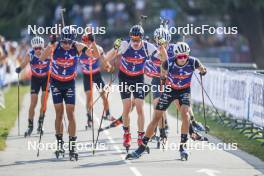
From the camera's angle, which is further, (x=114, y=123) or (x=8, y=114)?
(x=8, y=114)

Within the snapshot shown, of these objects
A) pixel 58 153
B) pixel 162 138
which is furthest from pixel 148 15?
pixel 58 153

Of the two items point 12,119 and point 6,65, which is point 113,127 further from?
point 6,65

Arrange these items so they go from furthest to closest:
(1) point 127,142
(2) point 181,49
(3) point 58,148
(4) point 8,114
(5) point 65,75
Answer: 1. (4) point 8,114
2. (1) point 127,142
3. (3) point 58,148
4. (5) point 65,75
5. (2) point 181,49

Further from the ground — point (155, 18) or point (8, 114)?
point (155, 18)

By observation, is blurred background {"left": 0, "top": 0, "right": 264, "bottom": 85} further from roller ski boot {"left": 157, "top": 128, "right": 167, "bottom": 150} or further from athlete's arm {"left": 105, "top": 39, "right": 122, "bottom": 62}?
athlete's arm {"left": 105, "top": 39, "right": 122, "bottom": 62}

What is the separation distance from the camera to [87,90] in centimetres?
2306

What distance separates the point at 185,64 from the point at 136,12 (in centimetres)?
4005

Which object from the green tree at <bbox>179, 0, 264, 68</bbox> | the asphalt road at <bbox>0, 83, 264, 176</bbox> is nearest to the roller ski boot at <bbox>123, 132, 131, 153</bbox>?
the asphalt road at <bbox>0, 83, 264, 176</bbox>

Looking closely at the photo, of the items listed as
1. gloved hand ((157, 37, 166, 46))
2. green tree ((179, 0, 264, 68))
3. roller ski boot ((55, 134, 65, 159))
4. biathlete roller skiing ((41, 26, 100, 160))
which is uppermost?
green tree ((179, 0, 264, 68))

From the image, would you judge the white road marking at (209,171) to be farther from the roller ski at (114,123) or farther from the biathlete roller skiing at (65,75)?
A: the roller ski at (114,123)

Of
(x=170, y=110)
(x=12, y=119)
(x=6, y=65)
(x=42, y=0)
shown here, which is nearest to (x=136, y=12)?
(x=42, y=0)

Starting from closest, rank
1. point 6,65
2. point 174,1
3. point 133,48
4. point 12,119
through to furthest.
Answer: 1. point 133,48
2. point 12,119
3. point 6,65
4. point 174,1

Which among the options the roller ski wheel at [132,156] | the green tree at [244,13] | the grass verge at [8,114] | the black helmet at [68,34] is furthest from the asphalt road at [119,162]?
the green tree at [244,13]

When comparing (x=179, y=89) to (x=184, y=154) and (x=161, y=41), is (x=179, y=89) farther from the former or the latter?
(x=184, y=154)
